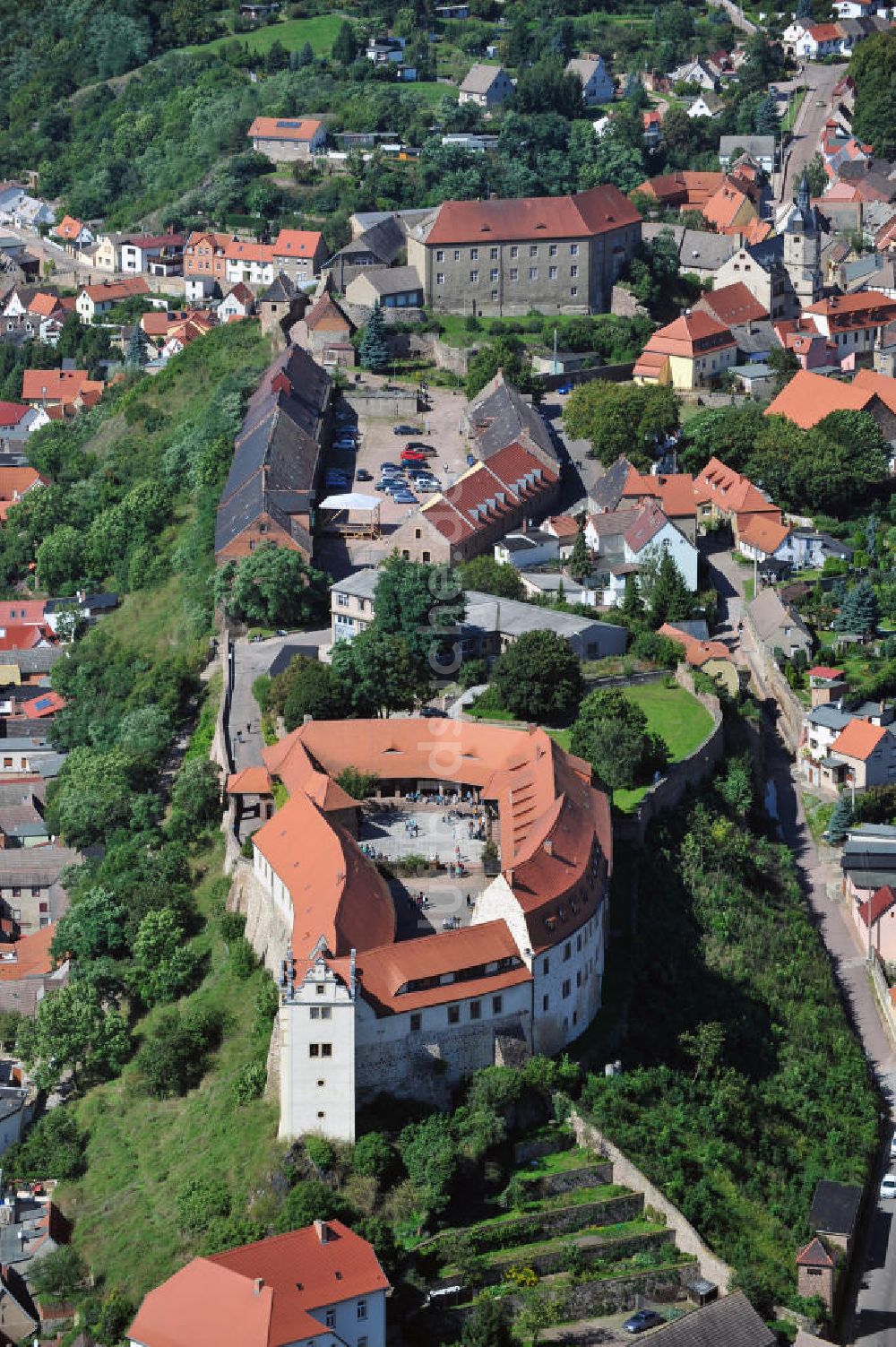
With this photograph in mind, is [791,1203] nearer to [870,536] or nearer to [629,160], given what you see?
[870,536]

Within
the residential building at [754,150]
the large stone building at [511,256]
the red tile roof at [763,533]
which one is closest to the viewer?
the red tile roof at [763,533]

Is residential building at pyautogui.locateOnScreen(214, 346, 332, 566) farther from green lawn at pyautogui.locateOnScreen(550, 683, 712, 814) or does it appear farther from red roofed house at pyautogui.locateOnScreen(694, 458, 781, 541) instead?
red roofed house at pyautogui.locateOnScreen(694, 458, 781, 541)

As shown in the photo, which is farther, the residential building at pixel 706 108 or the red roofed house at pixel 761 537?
the residential building at pixel 706 108

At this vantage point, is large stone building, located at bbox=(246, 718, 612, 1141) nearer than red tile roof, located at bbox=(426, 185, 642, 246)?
Yes

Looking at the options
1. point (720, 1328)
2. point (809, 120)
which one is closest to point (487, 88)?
point (809, 120)

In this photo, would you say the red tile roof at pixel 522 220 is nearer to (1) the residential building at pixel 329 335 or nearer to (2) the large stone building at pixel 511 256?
(2) the large stone building at pixel 511 256

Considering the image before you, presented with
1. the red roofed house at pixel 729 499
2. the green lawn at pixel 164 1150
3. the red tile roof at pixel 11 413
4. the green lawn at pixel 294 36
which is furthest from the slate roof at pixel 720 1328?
the green lawn at pixel 294 36

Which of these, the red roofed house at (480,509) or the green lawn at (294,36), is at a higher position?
the red roofed house at (480,509)

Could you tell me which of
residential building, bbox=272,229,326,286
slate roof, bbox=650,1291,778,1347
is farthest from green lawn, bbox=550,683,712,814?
residential building, bbox=272,229,326,286
